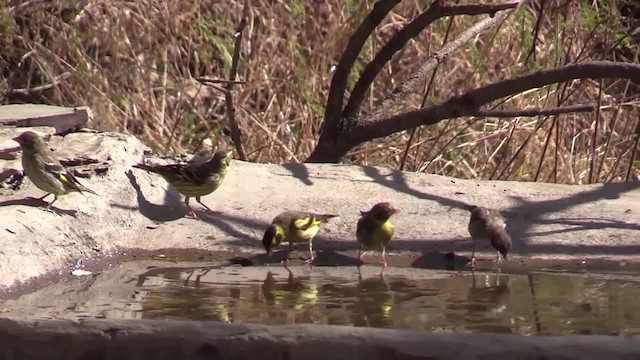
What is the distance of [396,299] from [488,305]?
0.43 metres

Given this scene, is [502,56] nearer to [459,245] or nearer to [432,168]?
[432,168]

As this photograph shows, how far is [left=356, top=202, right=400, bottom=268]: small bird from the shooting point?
6.57 m

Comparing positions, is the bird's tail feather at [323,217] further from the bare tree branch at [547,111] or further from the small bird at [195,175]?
the bare tree branch at [547,111]

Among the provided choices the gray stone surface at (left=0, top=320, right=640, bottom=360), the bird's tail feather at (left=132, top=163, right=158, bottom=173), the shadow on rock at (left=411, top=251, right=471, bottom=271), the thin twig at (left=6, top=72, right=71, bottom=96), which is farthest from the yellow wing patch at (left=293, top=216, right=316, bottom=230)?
the thin twig at (left=6, top=72, right=71, bottom=96)

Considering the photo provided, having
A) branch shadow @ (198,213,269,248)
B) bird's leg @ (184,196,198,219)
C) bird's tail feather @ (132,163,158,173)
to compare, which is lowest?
bird's leg @ (184,196,198,219)

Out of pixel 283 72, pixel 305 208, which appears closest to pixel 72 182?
pixel 305 208

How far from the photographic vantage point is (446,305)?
5.74m

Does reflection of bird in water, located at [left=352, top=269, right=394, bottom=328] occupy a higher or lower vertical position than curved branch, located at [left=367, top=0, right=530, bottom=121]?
lower

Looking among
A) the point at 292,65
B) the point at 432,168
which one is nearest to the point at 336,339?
the point at 432,168

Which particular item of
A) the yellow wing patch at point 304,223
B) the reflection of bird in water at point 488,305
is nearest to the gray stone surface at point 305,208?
the yellow wing patch at point 304,223

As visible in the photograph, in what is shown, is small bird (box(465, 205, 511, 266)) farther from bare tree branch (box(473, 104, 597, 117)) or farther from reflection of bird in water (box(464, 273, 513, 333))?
bare tree branch (box(473, 104, 597, 117))

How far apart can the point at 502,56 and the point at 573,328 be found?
5976 millimetres

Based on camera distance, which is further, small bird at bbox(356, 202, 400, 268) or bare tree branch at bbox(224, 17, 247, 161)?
bare tree branch at bbox(224, 17, 247, 161)

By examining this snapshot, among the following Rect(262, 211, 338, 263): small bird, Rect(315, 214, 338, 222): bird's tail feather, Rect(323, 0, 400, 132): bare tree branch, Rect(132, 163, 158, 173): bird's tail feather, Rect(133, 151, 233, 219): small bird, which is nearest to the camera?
Rect(262, 211, 338, 263): small bird
